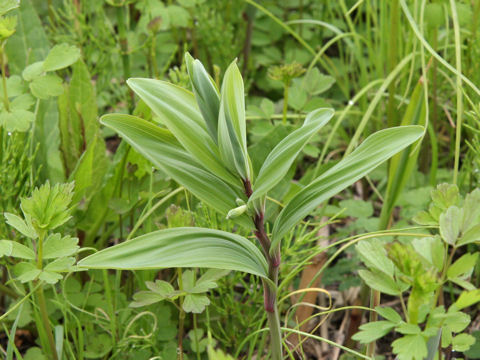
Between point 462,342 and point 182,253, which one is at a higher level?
point 182,253

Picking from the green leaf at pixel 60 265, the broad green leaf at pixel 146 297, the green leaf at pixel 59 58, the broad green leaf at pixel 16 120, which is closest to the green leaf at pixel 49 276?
the green leaf at pixel 60 265

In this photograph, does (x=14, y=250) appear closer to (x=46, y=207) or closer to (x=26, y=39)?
(x=46, y=207)

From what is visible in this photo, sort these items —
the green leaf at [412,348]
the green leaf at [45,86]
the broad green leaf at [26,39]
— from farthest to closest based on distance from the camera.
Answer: the broad green leaf at [26,39]
the green leaf at [45,86]
the green leaf at [412,348]

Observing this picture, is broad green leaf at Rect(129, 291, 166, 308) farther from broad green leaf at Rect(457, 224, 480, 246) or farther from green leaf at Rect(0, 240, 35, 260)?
broad green leaf at Rect(457, 224, 480, 246)

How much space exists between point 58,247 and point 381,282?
0.47 meters

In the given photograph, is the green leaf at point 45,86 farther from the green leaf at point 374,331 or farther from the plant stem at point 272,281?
the green leaf at point 374,331

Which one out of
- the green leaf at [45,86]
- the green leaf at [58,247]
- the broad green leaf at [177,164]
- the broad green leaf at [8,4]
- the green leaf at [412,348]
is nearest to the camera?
the green leaf at [412,348]

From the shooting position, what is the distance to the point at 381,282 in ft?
2.50

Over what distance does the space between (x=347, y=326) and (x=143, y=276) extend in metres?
0.49

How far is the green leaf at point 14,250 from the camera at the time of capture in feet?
2.95

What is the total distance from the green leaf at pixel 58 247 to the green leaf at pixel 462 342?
1.83 feet

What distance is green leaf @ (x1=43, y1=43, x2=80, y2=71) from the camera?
49.8 inches

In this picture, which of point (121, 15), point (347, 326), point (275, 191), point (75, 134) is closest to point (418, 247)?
point (275, 191)

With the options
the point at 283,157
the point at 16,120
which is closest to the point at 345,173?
the point at 283,157
